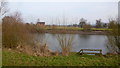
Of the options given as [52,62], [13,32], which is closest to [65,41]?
[13,32]

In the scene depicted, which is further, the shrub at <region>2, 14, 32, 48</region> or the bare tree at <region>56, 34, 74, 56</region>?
the bare tree at <region>56, 34, 74, 56</region>

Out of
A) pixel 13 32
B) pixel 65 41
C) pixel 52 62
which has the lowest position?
pixel 52 62

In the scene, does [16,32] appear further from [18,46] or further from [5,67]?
[5,67]

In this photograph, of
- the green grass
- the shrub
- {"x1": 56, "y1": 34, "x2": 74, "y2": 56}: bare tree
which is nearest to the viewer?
the green grass

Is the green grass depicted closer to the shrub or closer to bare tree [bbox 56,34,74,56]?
the shrub

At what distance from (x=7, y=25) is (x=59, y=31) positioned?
11.7 feet

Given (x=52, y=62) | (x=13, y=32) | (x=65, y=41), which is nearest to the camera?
(x=52, y=62)

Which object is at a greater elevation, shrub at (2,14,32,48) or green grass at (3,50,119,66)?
shrub at (2,14,32,48)

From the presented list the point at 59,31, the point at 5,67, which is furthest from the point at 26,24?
the point at 5,67

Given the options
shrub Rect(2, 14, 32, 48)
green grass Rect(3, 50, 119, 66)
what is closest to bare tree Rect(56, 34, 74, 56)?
shrub Rect(2, 14, 32, 48)

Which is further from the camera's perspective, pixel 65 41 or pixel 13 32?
pixel 65 41

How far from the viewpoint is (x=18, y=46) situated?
28.6 feet

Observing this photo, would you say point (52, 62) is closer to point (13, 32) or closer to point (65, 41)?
point (13, 32)

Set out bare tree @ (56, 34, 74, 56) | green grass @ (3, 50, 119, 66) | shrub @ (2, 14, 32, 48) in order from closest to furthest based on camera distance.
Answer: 1. green grass @ (3, 50, 119, 66)
2. shrub @ (2, 14, 32, 48)
3. bare tree @ (56, 34, 74, 56)
